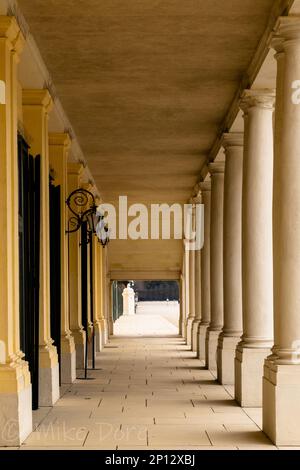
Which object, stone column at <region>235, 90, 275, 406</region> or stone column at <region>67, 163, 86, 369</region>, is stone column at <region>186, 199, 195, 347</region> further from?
stone column at <region>235, 90, 275, 406</region>

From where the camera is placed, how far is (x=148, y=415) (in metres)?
15.9

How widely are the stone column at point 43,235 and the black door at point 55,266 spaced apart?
9.61 ft

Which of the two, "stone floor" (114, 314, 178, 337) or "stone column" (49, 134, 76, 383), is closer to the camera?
"stone column" (49, 134, 76, 383)

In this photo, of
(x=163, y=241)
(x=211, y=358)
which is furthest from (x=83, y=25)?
(x=163, y=241)

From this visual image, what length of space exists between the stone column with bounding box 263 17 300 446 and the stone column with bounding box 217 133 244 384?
8010 mm

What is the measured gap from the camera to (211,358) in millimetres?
25750

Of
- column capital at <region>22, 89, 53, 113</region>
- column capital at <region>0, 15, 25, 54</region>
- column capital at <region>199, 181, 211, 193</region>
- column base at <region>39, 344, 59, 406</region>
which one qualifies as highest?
column capital at <region>0, 15, 25, 54</region>

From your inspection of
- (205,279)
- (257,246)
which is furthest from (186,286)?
(257,246)

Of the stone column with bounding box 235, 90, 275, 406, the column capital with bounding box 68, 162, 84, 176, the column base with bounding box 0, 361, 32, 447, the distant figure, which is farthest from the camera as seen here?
the distant figure

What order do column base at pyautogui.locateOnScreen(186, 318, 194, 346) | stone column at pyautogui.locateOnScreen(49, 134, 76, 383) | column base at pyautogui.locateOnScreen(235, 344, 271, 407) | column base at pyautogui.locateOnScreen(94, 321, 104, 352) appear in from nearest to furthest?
column base at pyautogui.locateOnScreen(235, 344, 271, 407) → stone column at pyautogui.locateOnScreen(49, 134, 76, 383) → column base at pyautogui.locateOnScreen(94, 321, 104, 352) → column base at pyautogui.locateOnScreen(186, 318, 194, 346)

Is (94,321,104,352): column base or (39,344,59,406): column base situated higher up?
(39,344,59,406): column base

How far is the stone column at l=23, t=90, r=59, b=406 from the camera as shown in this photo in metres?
17.4

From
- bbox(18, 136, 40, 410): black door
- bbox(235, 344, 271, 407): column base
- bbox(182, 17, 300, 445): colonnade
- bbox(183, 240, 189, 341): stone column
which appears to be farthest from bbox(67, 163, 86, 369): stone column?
bbox(183, 240, 189, 341): stone column
